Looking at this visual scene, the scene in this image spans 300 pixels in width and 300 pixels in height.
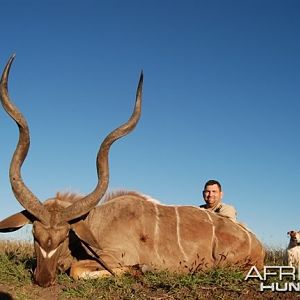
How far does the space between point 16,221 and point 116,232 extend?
1.10m

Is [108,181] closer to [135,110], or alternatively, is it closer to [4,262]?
[135,110]

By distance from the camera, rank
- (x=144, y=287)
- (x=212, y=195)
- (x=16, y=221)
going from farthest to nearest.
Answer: (x=212, y=195), (x=16, y=221), (x=144, y=287)

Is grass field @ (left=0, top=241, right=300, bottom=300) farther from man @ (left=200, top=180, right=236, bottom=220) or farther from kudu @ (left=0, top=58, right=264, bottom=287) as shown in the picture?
man @ (left=200, top=180, right=236, bottom=220)

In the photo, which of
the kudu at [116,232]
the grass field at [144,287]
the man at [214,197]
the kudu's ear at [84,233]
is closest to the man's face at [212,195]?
the man at [214,197]

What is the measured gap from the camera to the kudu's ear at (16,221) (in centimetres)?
506

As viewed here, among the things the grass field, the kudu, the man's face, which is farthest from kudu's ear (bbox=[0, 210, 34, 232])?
the man's face

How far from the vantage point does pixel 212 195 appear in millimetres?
7148

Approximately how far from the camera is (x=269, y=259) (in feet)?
22.8

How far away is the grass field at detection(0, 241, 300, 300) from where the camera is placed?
410 centimetres

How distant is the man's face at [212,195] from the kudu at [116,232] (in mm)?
1106

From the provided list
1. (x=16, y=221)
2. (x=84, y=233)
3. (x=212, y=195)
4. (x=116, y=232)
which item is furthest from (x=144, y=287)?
(x=212, y=195)

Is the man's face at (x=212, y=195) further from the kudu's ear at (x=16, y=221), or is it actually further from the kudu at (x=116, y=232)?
the kudu's ear at (x=16, y=221)

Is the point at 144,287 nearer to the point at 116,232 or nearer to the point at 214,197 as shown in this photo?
the point at 116,232

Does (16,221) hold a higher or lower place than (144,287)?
higher
